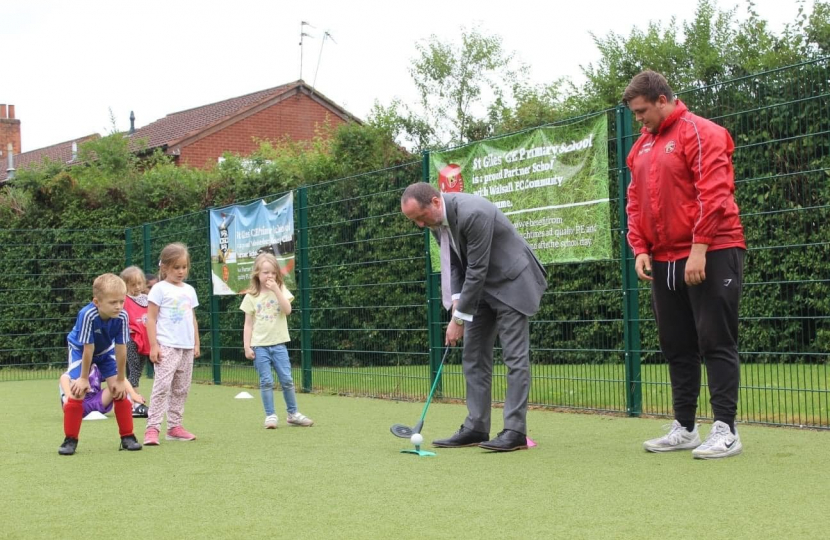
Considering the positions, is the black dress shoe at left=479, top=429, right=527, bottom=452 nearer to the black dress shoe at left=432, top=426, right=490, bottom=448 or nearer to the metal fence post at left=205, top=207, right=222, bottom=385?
the black dress shoe at left=432, top=426, right=490, bottom=448

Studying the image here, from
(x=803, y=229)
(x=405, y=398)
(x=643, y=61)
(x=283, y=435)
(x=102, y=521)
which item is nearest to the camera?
A: (x=102, y=521)

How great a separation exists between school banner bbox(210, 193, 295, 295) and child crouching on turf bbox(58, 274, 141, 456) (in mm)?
4440

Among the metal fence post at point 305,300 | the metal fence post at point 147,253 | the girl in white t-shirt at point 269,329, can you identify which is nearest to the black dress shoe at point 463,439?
the girl in white t-shirt at point 269,329

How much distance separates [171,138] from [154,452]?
29.0m

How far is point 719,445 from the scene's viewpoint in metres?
4.92

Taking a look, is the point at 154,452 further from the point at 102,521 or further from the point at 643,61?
the point at 643,61

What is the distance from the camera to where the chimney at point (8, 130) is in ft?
159

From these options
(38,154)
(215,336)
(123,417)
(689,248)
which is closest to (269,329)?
(123,417)

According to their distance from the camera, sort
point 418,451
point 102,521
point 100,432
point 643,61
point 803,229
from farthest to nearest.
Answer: point 643,61 → point 100,432 → point 803,229 → point 418,451 → point 102,521

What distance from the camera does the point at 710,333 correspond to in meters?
4.95

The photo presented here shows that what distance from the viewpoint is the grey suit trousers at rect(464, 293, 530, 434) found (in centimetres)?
564

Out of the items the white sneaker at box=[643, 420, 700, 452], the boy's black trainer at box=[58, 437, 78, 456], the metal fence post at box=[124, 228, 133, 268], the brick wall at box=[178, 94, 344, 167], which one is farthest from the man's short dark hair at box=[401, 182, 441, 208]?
the brick wall at box=[178, 94, 344, 167]

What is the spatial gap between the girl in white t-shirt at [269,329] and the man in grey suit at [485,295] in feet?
6.30

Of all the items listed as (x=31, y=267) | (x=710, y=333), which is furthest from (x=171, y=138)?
(x=710, y=333)
